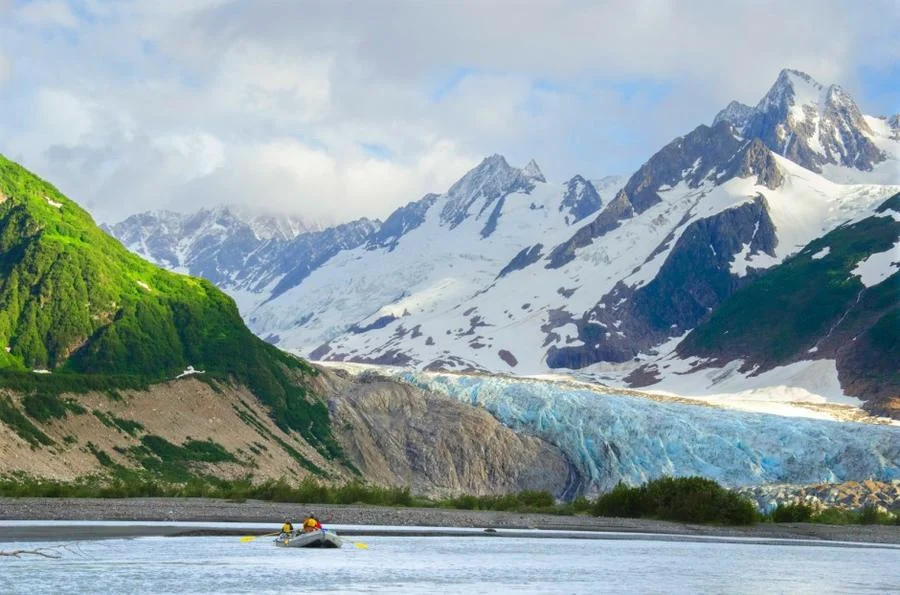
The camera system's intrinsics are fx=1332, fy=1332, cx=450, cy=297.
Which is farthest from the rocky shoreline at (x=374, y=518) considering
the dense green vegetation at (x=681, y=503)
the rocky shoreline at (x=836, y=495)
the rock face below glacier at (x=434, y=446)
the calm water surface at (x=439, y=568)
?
the rock face below glacier at (x=434, y=446)

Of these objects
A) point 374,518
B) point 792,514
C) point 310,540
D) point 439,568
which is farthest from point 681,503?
point 439,568

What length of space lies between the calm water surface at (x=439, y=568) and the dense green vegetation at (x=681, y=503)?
501 inches

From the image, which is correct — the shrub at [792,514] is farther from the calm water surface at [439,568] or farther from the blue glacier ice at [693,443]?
the blue glacier ice at [693,443]

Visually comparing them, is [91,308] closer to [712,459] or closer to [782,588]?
[712,459]

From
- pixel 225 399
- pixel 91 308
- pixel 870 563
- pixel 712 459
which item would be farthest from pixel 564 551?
pixel 712 459

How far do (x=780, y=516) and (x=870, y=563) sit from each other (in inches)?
912

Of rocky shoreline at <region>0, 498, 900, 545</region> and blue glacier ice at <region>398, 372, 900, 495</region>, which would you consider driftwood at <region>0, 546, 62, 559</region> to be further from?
blue glacier ice at <region>398, 372, 900, 495</region>

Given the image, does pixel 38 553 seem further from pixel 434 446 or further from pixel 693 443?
pixel 693 443

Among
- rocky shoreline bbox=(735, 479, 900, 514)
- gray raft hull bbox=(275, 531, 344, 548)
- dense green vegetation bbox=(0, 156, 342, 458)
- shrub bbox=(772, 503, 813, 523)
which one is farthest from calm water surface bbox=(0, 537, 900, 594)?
dense green vegetation bbox=(0, 156, 342, 458)

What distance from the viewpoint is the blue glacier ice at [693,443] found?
163250 millimetres

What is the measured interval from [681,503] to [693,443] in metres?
88.9

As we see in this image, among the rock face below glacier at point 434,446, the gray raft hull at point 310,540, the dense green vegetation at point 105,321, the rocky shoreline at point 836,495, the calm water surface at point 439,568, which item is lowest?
the calm water surface at point 439,568

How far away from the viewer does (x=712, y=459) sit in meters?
167

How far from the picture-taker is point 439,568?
52875 mm
